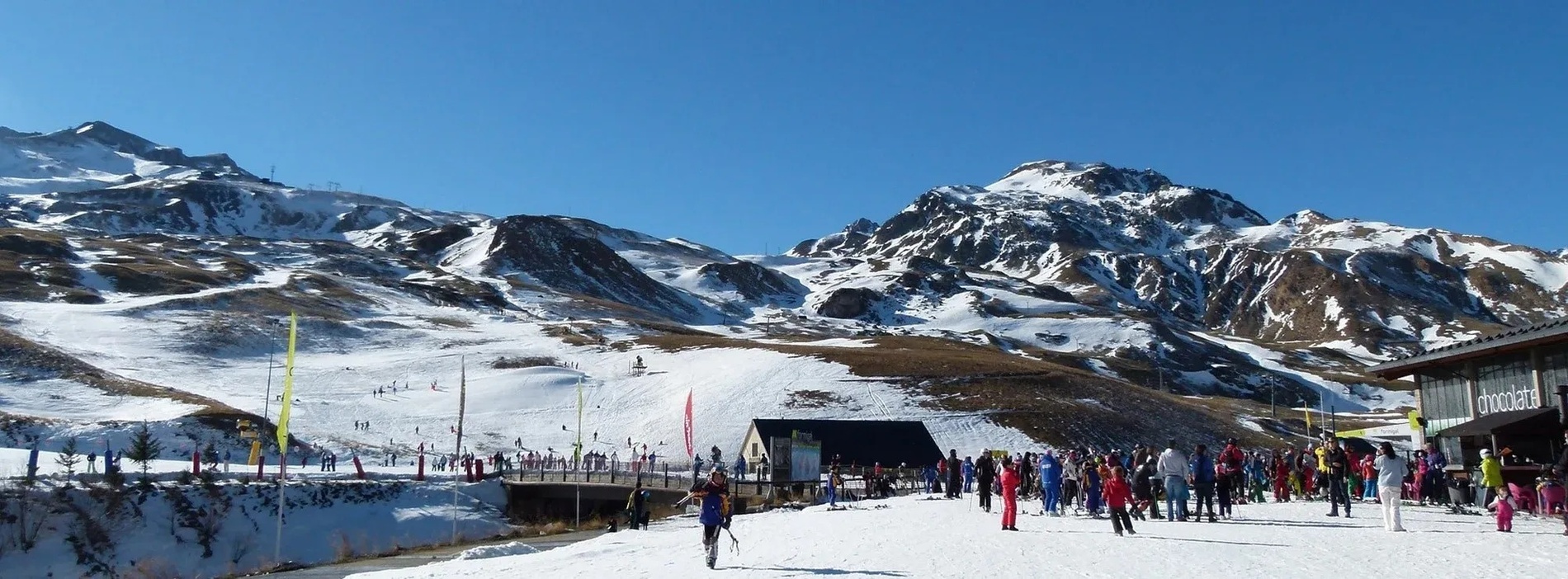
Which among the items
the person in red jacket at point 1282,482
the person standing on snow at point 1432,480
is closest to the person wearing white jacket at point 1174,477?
the person standing on snow at point 1432,480

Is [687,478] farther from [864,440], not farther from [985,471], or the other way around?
[985,471]

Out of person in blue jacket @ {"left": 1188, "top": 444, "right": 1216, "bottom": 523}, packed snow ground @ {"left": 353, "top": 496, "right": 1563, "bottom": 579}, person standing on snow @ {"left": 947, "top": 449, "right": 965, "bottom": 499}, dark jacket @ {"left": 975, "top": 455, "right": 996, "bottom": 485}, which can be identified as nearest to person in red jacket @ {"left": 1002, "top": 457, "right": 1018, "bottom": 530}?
packed snow ground @ {"left": 353, "top": 496, "right": 1563, "bottom": 579}

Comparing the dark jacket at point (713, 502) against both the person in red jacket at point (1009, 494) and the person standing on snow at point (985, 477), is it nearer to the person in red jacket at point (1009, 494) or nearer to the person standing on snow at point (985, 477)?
the person in red jacket at point (1009, 494)

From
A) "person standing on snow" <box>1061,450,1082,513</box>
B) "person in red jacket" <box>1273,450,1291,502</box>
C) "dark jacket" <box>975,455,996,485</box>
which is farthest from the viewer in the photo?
"person in red jacket" <box>1273,450,1291,502</box>

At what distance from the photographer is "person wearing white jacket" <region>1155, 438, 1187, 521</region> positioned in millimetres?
20734

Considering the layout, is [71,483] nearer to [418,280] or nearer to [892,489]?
[892,489]

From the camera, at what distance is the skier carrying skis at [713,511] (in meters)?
15.8

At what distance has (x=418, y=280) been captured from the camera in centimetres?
18550

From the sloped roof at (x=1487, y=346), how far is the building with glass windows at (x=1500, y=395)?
23 millimetres

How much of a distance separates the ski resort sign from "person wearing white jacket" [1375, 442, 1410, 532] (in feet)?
30.8

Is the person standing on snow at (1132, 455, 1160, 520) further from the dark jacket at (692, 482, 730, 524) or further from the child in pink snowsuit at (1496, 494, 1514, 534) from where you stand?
the dark jacket at (692, 482, 730, 524)

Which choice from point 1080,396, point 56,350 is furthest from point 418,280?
point 1080,396

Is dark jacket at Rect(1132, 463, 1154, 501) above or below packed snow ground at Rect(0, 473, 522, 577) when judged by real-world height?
above

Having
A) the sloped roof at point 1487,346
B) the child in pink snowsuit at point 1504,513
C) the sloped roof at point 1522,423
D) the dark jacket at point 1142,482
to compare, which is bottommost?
the child in pink snowsuit at point 1504,513
